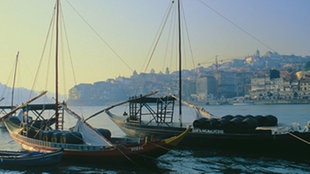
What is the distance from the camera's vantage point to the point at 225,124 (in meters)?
37.0

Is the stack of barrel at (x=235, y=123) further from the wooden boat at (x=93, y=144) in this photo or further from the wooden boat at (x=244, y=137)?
the wooden boat at (x=93, y=144)

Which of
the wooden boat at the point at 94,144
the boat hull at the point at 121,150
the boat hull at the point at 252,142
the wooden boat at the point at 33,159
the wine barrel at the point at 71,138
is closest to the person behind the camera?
the boat hull at the point at 121,150

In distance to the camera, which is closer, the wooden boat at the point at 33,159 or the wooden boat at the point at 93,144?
the wooden boat at the point at 93,144

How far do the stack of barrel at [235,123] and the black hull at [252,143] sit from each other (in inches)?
19.4

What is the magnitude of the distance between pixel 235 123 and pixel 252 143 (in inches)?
95.9

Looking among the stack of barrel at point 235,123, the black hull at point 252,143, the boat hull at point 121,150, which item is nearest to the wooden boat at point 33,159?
the boat hull at point 121,150

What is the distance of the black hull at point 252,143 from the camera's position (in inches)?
1315

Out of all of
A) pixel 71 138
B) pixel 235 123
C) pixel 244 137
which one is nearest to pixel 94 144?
pixel 71 138

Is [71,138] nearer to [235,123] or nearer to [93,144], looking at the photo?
[93,144]

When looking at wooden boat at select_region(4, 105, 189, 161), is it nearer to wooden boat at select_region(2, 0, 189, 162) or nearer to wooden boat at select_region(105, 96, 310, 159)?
wooden boat at select_region(2, 0, 189, 162)

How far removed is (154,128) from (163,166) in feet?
39.9

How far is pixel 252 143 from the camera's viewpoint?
35.3 m

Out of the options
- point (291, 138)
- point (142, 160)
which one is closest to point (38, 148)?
point (142, 160)

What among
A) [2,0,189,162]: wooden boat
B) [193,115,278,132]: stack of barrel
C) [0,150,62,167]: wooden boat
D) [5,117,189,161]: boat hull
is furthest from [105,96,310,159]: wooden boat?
[0,150,62,167]: wooden boat
